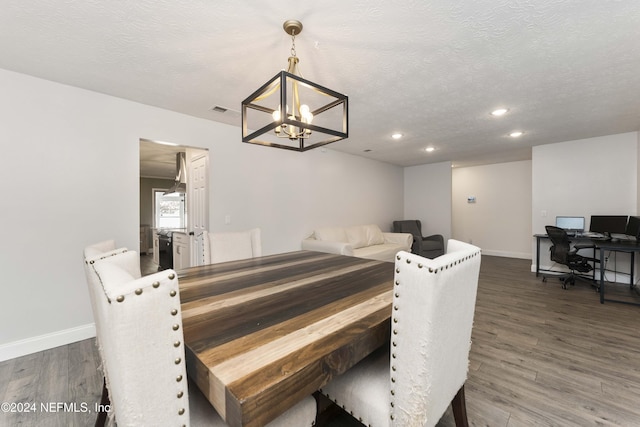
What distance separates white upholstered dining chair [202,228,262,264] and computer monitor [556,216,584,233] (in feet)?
16.9

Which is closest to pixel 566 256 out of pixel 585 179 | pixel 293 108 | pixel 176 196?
pixel 585 179

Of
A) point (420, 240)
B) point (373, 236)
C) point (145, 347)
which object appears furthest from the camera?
point (420, 240)

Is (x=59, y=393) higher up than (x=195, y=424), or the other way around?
(x=195, y=424)

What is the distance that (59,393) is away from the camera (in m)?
1.76

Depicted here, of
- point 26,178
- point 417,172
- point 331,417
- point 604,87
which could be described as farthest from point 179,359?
point 417,172

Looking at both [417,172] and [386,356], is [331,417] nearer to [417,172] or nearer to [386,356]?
[386,356]

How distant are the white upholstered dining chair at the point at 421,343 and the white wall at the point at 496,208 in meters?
6.55

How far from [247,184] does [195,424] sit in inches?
122

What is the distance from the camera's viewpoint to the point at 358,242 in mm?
5070

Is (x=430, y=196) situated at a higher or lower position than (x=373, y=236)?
higher

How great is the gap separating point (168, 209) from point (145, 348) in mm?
8665

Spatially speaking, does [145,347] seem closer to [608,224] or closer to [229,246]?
[229,246]

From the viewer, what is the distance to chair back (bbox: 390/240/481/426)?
0.86 metres

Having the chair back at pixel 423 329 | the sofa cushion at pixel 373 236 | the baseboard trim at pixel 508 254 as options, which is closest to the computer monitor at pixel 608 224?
the baseboard trim at pixel 508 254
